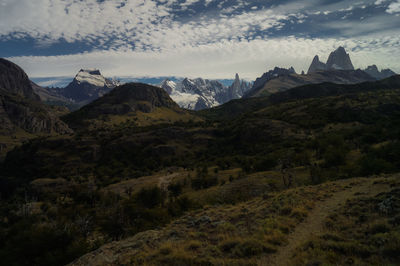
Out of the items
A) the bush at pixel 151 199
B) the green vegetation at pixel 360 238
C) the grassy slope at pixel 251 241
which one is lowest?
the bush at pixel 151 199

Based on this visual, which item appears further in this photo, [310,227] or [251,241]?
[310,227]

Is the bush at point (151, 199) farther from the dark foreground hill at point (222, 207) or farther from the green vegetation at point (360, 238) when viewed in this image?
the green vegetation at point (360, 238)

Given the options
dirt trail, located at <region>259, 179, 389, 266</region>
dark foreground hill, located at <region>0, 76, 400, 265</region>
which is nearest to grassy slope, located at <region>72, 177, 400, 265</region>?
dirt trail, located at <region>259, 179, 389, 266</region>

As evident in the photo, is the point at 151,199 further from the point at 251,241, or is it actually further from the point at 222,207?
the point at 251,241

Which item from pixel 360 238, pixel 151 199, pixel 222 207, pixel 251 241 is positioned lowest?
pixel 151 199

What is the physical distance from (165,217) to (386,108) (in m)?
209

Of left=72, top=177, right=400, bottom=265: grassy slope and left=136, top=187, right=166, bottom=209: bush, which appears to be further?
left=136, top=187, right=166, bottom=209: bush

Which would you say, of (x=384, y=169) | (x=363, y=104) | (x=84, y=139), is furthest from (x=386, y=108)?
(x=84, y=139)


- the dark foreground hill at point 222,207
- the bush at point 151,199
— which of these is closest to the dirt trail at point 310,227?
the dark foreground hill at point 222,207

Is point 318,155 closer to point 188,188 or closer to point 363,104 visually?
point 188,188

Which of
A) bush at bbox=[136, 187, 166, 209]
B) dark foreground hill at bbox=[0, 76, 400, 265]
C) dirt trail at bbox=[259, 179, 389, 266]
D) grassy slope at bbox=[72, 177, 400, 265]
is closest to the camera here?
grassy slope at bbox=[72, 177, 400, 265]

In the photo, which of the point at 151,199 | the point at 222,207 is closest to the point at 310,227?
the point at 222,207

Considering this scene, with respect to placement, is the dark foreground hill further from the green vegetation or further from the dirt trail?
the dirt trail

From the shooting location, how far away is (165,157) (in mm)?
172250
